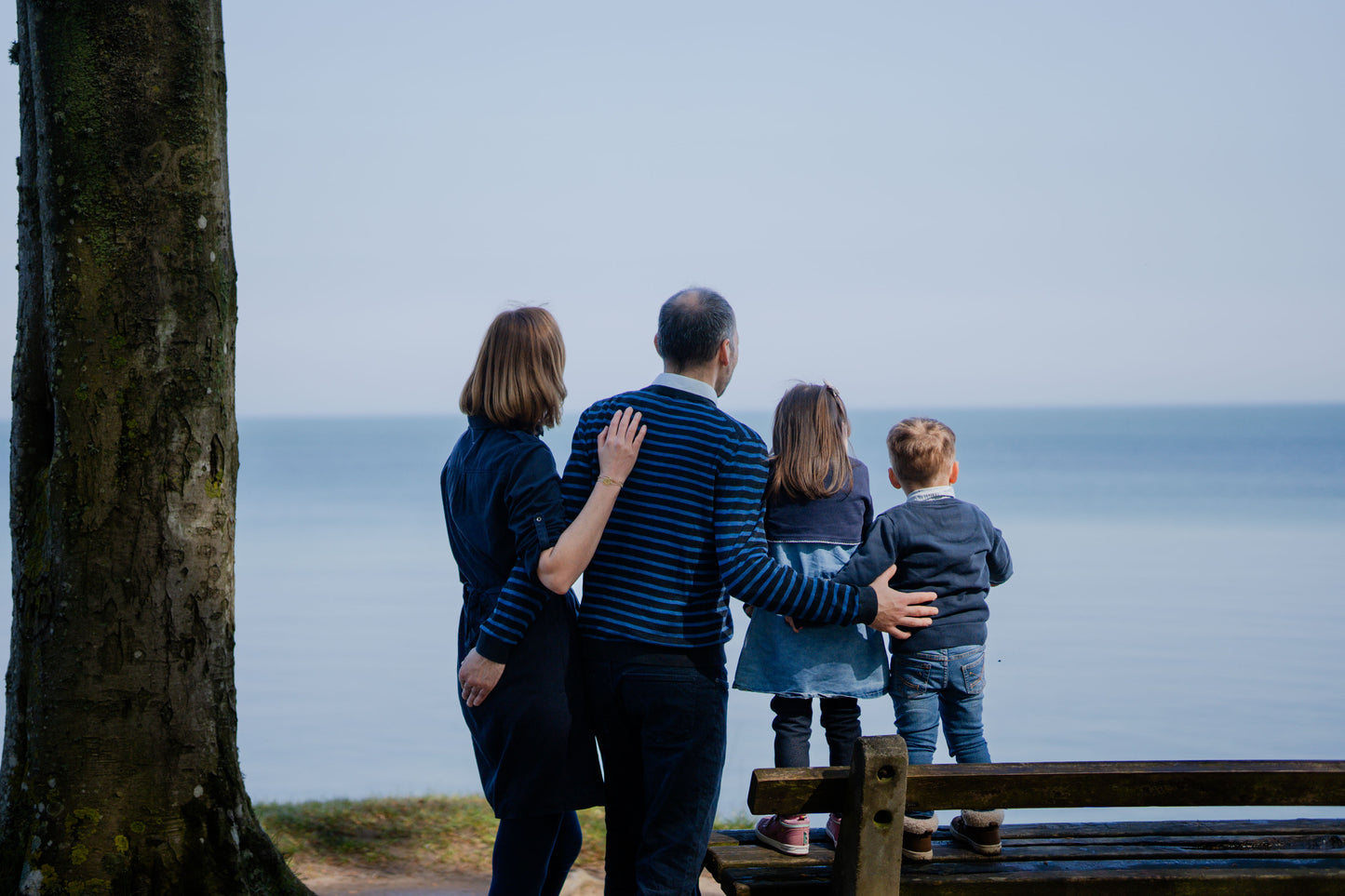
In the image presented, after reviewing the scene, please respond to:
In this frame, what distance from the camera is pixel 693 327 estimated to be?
2.81 m

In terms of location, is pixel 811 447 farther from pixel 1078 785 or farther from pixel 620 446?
pixel 1078 785

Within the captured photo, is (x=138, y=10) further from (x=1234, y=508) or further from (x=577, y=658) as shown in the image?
(x=1234, y=508)

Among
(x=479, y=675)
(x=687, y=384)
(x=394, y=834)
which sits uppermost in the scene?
(x=687, y=384)

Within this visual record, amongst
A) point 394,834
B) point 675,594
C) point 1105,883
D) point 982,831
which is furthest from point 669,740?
point 394,834

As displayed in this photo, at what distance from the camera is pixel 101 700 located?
9.44 ft

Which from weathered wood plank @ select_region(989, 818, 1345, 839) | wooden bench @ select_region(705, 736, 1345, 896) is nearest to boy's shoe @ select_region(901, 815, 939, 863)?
wooden bench @ select_region(705, 736, 1345, 896)

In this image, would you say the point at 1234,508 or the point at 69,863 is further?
the point at 1234,508

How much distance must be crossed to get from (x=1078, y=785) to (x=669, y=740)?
0.92 metres

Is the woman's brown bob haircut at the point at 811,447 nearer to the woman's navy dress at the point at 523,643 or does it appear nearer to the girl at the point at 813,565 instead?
the girl at the point at 813,565

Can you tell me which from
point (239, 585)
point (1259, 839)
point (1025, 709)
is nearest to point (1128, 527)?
point (1025, 709)

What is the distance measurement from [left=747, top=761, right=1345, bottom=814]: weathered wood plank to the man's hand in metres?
0.53

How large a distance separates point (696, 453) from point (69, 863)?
186 cm

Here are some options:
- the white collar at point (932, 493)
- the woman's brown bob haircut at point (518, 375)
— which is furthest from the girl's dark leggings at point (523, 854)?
the white collar at point (932, 493)

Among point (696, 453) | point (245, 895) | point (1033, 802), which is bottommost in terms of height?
point (245, 895)
